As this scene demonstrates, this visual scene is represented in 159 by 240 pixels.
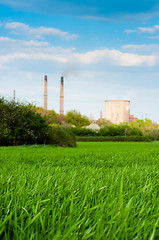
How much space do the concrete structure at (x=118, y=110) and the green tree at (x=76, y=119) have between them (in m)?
12.7

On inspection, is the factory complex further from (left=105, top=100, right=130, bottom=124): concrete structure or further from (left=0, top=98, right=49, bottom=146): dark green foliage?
(left=0, top=98, right=49, bottom=146): dark green foliage

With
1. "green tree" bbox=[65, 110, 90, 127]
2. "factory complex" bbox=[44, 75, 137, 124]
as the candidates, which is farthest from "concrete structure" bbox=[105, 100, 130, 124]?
"green tree" bbox=[65, 110, 90, 127]

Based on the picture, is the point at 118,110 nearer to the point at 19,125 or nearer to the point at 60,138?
the point at 60,138

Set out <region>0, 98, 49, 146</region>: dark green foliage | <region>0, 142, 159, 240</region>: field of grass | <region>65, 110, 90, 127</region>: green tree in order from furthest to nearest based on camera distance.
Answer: <region>65, 110, 90, 127</region>: green tree < <region>0, 98, 49, 146</region>: dark green foliage < <region>0, 142, 159, 240</region>: field of grass

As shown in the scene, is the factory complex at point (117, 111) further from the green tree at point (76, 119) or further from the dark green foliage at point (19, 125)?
the dark green foliage at point (19, 125)

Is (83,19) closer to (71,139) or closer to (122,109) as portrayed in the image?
(122,109)

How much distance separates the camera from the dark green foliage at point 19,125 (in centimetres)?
1375

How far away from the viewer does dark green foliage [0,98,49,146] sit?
1375cm

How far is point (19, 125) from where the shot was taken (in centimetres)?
1409

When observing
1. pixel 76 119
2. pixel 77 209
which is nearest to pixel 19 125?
pixel 77 209

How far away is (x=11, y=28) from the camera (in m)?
46.8

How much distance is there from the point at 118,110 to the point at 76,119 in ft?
49.9

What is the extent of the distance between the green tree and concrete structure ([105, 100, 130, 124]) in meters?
12.7

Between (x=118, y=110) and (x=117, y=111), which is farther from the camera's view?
(x=117, y=111)
